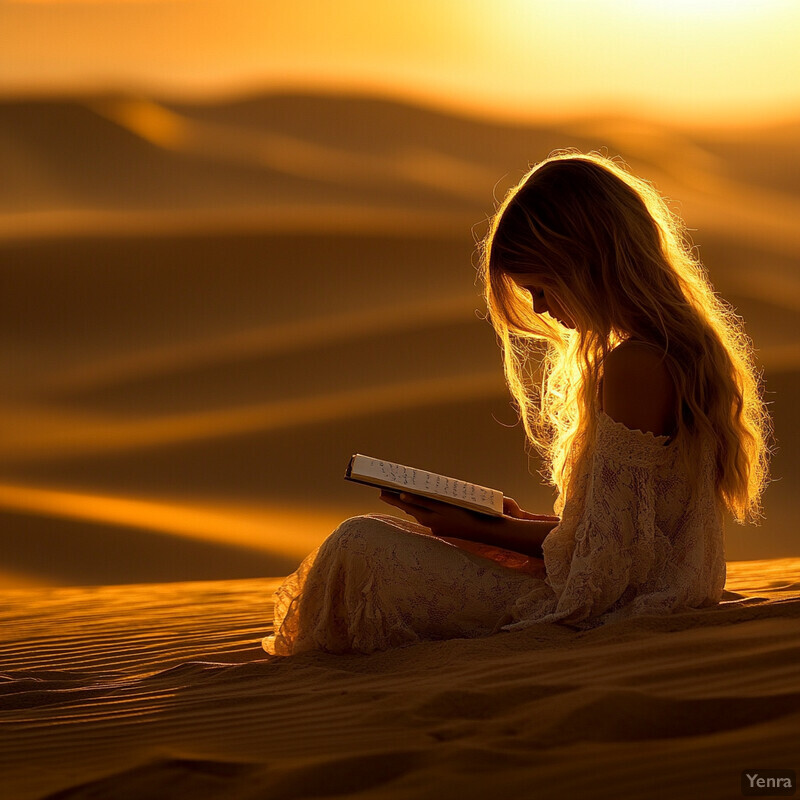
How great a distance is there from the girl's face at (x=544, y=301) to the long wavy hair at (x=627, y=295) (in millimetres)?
20

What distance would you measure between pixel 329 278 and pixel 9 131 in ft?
50.8

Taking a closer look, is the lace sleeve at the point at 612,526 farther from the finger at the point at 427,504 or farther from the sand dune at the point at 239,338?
the sand dune at the point at 239,338

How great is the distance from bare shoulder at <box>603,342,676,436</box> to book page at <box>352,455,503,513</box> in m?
0.47

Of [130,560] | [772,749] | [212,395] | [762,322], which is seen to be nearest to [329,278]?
[212,395]

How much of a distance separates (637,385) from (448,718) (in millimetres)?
1193

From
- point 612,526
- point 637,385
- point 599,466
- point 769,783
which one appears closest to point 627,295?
point 637,385

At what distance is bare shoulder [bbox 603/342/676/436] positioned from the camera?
356 cm

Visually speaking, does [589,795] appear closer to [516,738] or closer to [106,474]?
[516,738]

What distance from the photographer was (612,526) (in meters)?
3.58

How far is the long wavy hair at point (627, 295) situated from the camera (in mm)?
3602

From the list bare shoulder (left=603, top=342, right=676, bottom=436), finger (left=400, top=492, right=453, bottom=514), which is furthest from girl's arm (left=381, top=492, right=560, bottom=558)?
bare shoulder (left=603, top=342, right=676, bottom=436)

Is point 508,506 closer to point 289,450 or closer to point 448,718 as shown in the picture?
point 448,718

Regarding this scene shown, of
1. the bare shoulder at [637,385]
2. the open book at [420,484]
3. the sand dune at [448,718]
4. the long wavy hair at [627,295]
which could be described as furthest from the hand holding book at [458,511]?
the bare shoulder at [637,385]

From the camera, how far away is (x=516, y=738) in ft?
8.49
